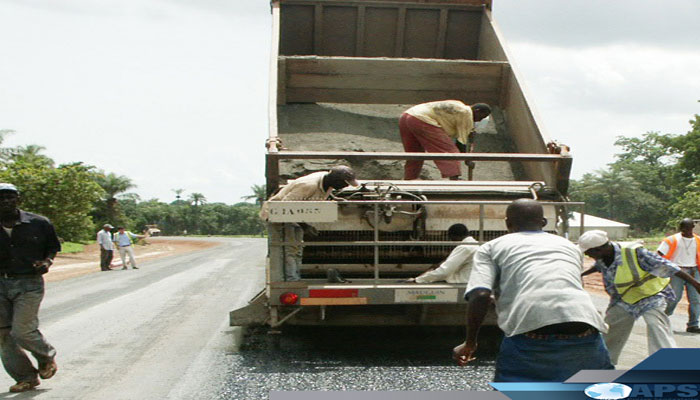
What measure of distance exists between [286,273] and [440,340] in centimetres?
190

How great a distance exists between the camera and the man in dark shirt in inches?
198

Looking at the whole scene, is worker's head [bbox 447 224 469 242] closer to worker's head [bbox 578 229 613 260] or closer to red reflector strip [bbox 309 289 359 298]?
red reflector strip [bbox 309 289 359 298]

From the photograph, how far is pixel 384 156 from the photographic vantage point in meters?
6.12

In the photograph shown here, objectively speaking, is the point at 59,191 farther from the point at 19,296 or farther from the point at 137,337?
the point at 19,296

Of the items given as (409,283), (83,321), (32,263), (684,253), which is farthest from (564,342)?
(83,321)

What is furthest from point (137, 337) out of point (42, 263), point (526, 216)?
point (526, 216)

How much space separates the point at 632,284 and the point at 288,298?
243cm

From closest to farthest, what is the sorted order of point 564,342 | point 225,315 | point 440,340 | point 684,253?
point 564,342, point 440,340, point 684,253, point 225,315

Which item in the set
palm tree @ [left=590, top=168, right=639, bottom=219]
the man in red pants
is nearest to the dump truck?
the man in red pants

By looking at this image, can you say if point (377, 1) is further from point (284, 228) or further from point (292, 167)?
point (284, 228)

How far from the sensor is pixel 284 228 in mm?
5684

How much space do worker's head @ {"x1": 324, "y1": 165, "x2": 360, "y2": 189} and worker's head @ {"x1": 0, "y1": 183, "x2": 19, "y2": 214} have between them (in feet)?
7.42

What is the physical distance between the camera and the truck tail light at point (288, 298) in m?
5.48

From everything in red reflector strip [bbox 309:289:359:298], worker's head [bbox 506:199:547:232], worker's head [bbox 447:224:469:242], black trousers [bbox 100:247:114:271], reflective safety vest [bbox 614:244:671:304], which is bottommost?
black trousers [bbox 100:247:114:271]
